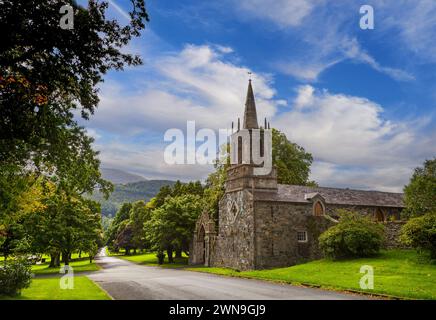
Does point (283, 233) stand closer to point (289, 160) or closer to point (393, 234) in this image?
point (393, 234)

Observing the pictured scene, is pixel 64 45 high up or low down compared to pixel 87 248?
up

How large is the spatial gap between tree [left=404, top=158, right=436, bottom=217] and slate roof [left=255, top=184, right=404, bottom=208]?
8.14m

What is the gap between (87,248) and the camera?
41750 millimetres

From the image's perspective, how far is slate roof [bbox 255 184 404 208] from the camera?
129ft

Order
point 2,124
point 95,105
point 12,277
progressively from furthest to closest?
Answer: 1. point 12,277
2. point 95,105
3. point 2,124

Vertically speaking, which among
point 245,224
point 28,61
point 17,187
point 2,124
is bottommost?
point 245,224

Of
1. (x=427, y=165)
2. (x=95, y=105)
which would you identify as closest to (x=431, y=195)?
(x=427, y=165)

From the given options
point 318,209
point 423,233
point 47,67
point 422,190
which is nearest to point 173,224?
point 318,209

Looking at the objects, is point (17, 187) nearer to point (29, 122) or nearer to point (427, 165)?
point (29, 122)

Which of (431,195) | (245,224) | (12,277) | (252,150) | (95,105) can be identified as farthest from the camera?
(252,150)

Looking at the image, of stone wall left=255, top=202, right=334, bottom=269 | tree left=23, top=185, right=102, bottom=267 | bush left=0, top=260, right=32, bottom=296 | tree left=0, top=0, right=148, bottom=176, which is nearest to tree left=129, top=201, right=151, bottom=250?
tree left=23, top=185, right=102, bottom=267

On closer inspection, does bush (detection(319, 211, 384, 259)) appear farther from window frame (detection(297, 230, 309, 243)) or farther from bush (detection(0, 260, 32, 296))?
bush (detection(0, 260, 32, 296))

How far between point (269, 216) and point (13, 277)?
25231 millimetres

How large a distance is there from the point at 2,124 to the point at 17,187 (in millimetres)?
3873
